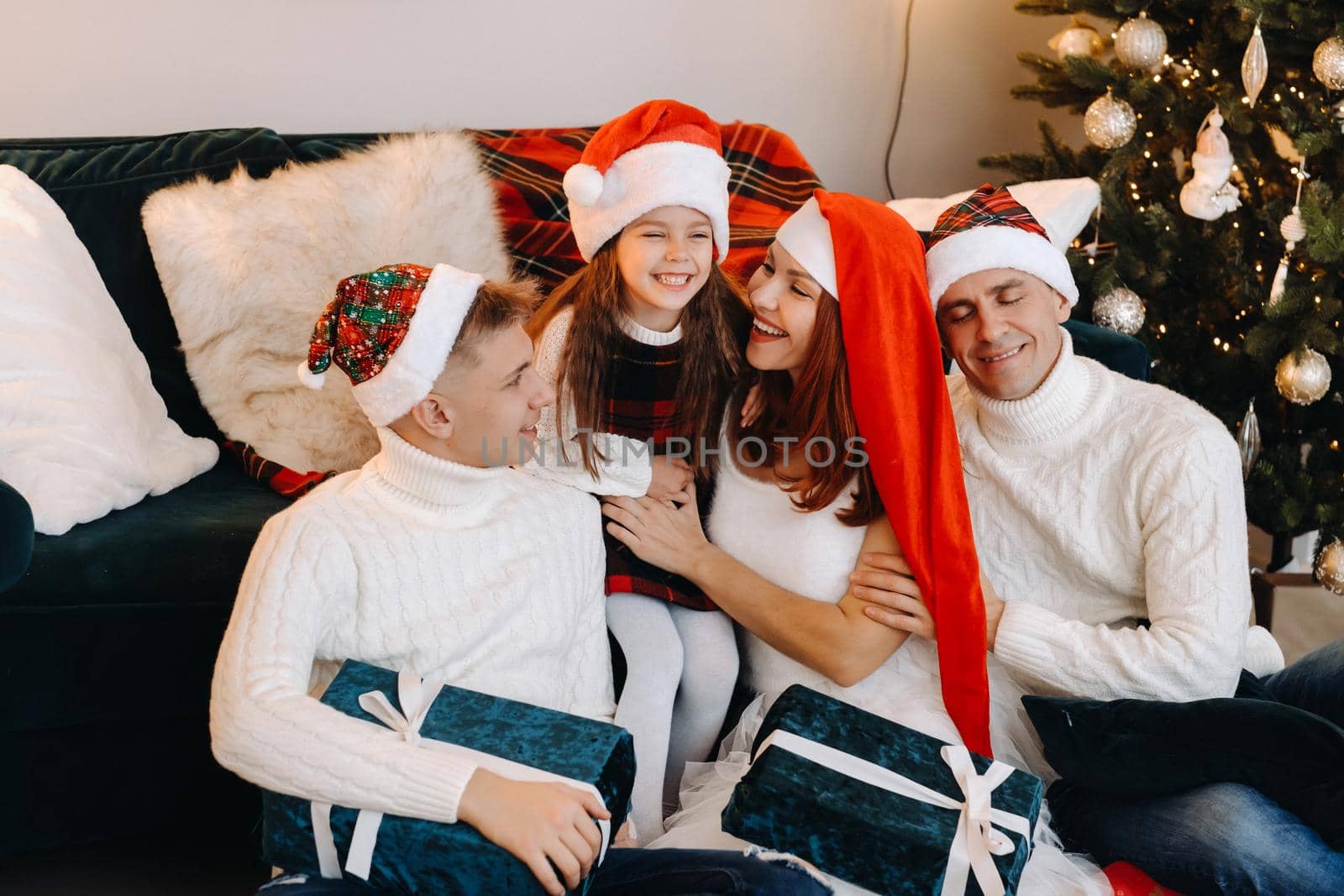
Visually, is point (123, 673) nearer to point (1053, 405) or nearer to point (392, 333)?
point (392, 333)

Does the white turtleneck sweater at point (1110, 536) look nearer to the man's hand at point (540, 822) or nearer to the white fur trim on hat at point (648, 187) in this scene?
the white fur trim on hat at point (648, 187)

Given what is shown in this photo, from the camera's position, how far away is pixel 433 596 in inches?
56.9

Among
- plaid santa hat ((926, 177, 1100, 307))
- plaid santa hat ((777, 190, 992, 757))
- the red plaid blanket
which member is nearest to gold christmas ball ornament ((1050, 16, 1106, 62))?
the red plaid blanket

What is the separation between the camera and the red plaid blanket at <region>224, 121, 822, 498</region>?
223 centimetres

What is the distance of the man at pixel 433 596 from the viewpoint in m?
1.23

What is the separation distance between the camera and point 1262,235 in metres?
2.60

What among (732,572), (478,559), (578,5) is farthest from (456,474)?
(578,5)

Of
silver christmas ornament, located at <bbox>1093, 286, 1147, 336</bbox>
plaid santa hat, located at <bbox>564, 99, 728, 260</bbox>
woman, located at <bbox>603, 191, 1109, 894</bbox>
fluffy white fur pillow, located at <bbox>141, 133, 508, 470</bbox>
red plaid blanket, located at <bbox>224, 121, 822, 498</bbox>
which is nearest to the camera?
woman, located at <bbox>603, 191, 1109, 894</bbox>

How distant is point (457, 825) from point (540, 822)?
88 mm

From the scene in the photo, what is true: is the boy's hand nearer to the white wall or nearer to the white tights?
the white tights

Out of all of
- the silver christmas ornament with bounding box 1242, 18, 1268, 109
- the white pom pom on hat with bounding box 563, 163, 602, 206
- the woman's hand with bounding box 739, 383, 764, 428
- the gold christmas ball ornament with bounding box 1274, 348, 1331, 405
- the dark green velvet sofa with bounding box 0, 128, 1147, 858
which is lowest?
the dark green velvet sofa with bounding box 0, 128, 1147, 858

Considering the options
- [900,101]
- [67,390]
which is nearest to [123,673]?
Answer: [67,390]

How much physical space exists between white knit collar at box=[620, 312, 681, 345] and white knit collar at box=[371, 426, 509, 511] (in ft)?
1.51

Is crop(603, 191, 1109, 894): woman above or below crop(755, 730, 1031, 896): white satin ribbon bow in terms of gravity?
above
